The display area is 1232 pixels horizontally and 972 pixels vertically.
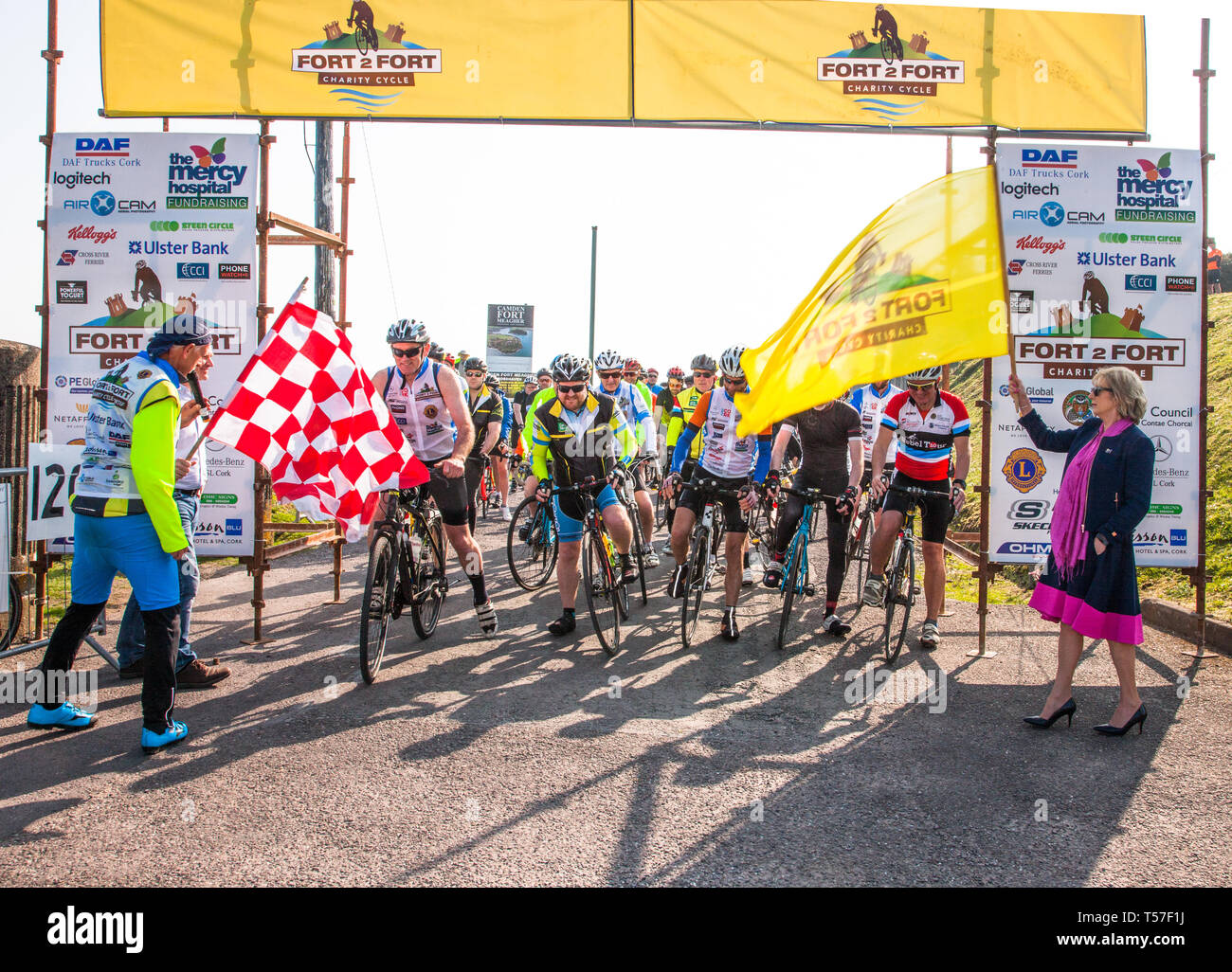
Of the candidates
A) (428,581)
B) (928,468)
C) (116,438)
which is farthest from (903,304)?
(116,438)

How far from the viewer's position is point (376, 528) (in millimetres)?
6766

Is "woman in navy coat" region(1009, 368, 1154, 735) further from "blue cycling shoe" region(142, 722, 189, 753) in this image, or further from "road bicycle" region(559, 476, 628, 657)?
"blue cycling shoe" region(142, 722, 189, 753)

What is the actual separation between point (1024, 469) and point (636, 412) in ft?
11.7

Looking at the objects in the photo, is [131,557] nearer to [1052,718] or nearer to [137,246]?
[137,246]

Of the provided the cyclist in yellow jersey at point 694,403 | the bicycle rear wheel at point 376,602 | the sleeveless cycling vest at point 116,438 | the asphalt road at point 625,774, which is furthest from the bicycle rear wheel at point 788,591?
the sleeveless cycling vest at point 116,438

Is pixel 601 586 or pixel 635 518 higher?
pixel 635 518

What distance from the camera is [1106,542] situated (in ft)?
18.2

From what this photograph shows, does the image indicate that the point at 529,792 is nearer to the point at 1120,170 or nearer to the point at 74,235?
the point at 74,235

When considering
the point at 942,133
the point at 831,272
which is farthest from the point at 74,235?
the point at 942,133

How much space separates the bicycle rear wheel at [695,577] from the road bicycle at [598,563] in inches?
22.2

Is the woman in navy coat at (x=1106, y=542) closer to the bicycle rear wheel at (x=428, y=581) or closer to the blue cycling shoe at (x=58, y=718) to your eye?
the bicycle rear wheel at (x=428, y=581)

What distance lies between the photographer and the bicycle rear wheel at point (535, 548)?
1013 cm

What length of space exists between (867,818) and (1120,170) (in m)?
5.95

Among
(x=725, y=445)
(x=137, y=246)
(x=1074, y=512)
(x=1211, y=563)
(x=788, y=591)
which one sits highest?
(x=137, y=246)
